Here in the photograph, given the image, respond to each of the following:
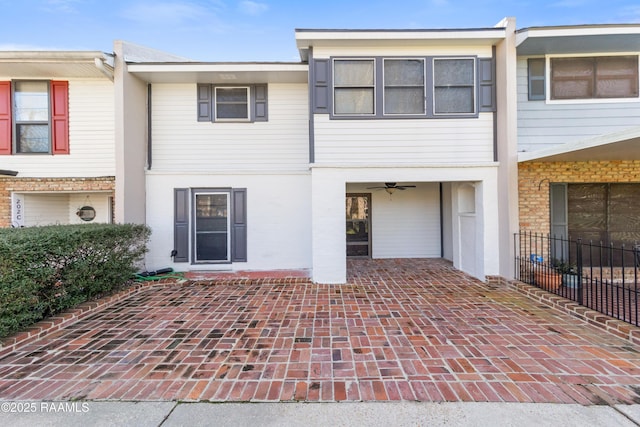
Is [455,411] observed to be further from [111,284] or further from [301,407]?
[111,284]

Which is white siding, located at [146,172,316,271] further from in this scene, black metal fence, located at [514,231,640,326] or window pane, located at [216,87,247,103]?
black metal fence, located at [514,231,640,326]

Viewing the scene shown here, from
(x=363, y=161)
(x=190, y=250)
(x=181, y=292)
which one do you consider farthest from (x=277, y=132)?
(x=181, y=292)

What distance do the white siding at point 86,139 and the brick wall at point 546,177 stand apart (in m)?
9.33

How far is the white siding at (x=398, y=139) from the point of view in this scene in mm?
6082

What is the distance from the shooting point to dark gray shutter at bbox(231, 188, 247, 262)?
7035 mm

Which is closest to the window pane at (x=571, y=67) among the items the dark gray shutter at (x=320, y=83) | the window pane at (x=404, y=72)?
the window pane at (x=404, y=72)

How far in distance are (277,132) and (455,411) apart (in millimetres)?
6324

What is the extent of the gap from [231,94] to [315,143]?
2757 mm

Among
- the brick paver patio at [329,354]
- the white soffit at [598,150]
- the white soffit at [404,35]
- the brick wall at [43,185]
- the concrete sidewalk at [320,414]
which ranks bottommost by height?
the concrete sidewalk at [320,414]

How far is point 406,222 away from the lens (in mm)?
8789

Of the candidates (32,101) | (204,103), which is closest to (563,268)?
(204,103)

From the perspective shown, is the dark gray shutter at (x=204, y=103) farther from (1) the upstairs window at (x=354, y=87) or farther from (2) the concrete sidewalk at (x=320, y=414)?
(2) the concrete sidewalk at (x=320, y=414)

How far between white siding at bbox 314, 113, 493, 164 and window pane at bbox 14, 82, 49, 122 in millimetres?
6466

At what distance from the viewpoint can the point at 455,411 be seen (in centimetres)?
236
